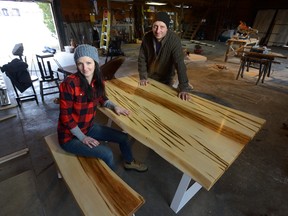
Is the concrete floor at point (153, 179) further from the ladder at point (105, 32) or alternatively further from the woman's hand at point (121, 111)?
the ladder at point (105, 32)

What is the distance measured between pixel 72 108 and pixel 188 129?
2.72 ft

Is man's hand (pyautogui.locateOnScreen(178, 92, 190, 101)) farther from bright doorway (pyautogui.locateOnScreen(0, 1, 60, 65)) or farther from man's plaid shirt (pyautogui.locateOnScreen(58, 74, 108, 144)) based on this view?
bright doorway (pyautogui.locateOnScreen(0, 1, 60, 65))

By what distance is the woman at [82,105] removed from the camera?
1.19m

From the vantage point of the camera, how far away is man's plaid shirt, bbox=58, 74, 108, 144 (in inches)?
46.8

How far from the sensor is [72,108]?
1253 mm

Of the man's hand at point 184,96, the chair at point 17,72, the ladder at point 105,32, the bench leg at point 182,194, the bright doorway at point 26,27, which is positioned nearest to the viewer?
the bench leg at point 182,194

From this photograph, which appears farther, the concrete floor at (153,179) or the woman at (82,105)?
the concrete floor at (153,179)

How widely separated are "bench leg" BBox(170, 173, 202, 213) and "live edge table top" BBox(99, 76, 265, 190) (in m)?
0.38

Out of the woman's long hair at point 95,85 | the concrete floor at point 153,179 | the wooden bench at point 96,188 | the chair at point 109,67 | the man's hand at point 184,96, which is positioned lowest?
the concrete floor at point 153,179

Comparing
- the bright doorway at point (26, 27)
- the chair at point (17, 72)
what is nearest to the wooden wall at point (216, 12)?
the bright doorway at point (26, 27)

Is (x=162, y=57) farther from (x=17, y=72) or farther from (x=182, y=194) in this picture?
(x=17, y=72)

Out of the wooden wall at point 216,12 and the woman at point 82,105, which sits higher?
the wooden wall at point 216,12

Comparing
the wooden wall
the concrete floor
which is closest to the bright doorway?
the wooden wall

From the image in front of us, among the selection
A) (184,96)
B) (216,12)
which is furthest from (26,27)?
(216,12)
